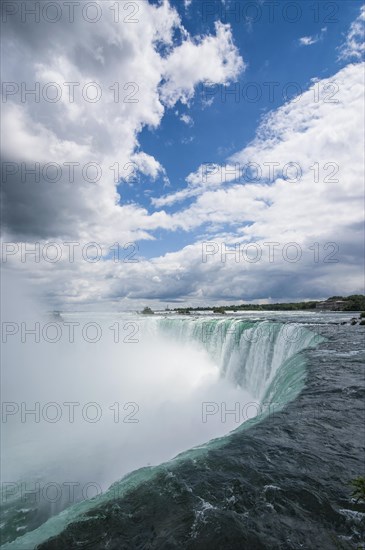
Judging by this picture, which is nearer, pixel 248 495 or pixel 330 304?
pixel 248 495

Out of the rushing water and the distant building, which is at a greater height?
the distant building

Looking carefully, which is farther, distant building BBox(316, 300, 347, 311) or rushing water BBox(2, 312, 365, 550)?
distant building BBox(316, 300, 347, 311)

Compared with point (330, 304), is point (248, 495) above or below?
below

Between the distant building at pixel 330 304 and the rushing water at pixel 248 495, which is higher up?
the distant building at pixel 330 304

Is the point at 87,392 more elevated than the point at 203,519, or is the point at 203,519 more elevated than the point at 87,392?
the point at 203,519

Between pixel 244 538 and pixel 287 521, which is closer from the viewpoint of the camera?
pixel 244 538

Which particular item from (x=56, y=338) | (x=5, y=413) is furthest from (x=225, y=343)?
(x=56, y=338)

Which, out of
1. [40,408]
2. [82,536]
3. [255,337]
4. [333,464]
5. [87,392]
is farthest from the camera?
[87,392]

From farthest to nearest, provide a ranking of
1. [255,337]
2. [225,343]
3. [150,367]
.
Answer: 1. [150,367]
2. [225,343]
3. [255,337]

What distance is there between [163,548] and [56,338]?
2757cm

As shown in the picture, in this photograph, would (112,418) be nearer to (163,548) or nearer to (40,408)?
(40,408)

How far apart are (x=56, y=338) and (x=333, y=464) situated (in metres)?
27.6

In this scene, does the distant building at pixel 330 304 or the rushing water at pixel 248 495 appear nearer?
the rushing water at pixel 248 495

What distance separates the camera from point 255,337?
771 inches
